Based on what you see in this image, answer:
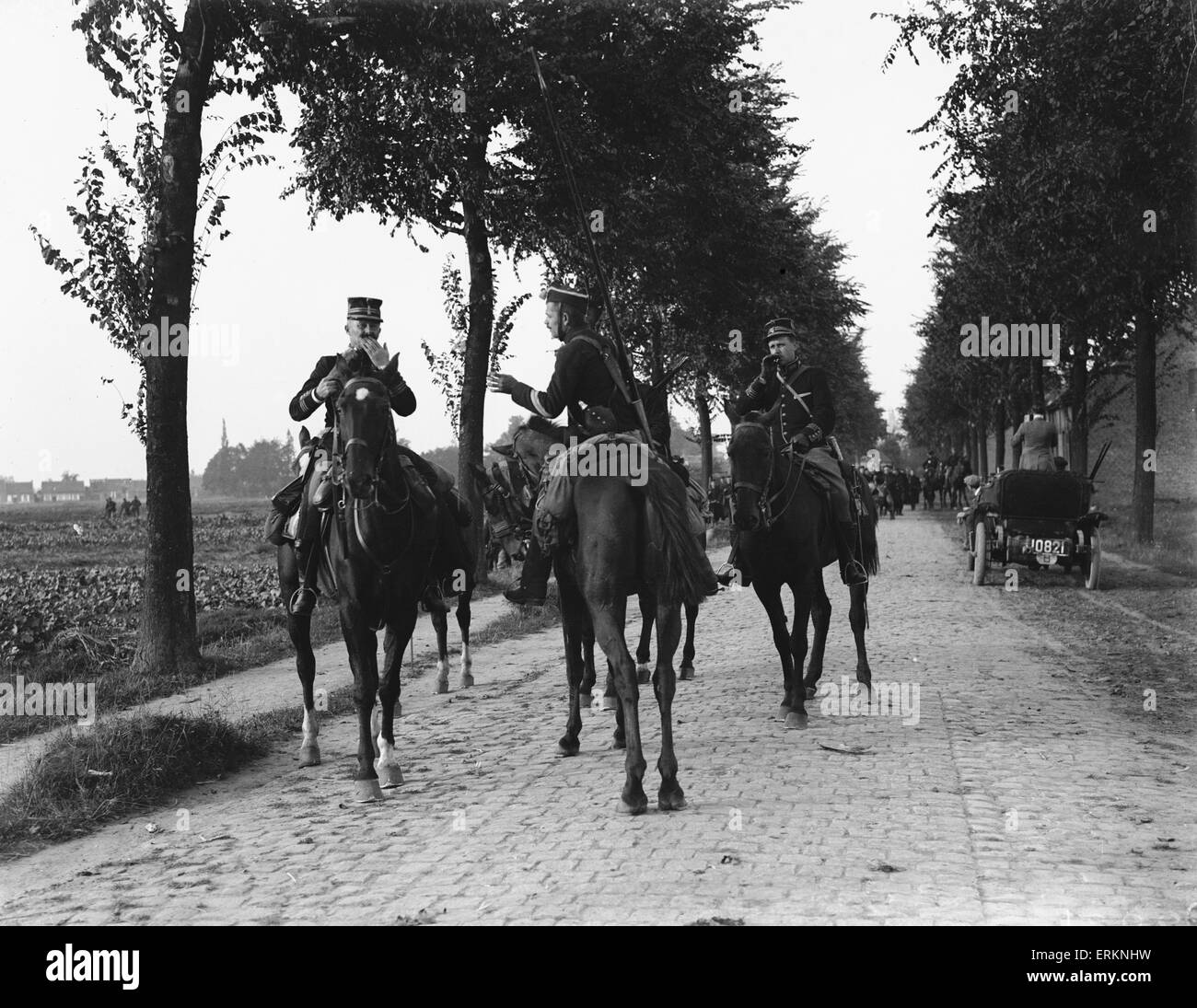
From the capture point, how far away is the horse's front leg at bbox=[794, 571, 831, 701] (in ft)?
33.5

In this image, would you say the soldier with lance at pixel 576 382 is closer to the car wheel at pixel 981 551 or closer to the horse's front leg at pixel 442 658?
the horse's front leg at pixel 442 658

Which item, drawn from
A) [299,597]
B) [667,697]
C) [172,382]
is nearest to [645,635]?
[299,597]

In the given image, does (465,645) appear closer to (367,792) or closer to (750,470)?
(750,470)

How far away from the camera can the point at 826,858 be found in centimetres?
584

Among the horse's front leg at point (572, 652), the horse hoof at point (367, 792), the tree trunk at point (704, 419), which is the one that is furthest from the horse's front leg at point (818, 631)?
the tree trunk at point (704, 419)

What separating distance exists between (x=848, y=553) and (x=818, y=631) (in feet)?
2.34

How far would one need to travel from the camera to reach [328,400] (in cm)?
826

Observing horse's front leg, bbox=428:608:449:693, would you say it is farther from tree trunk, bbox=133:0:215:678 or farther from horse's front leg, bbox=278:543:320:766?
tree trunk, bbox=133:0:215:678

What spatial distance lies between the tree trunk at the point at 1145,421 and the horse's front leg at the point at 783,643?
1751cm

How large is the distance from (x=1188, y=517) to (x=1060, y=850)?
3551 centimetres

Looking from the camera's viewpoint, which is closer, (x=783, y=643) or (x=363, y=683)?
(x=363, y=683)
